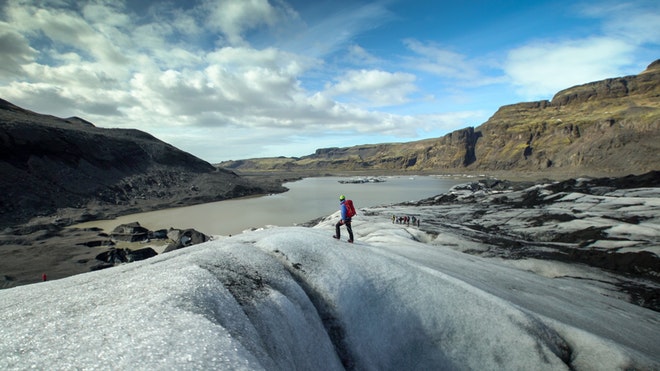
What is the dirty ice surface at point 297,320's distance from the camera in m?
3.24

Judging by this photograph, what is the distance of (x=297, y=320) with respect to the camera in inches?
195

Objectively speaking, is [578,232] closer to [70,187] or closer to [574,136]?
[70,187]

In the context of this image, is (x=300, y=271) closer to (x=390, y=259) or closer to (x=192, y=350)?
(x=390, y=259)

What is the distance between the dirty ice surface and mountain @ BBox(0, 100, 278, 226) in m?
44.4

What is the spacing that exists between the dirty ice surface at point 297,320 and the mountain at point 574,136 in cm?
10992

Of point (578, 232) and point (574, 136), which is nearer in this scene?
point (578, 232)

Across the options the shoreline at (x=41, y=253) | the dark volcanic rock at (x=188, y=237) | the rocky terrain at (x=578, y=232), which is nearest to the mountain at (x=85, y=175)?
the shoreline at (x=41, y=253)

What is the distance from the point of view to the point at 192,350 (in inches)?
124

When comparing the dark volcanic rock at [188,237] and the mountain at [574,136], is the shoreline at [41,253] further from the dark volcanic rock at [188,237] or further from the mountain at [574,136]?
the mountain at [574,136]

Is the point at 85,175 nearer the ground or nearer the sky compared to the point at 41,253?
nearer the sky

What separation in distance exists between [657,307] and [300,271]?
515 inches

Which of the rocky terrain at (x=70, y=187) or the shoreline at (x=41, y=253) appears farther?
the rocky terrain at (x=70, y=187)

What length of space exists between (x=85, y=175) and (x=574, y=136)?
160 m

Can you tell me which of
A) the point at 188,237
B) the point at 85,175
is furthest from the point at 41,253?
the point at 85,175
